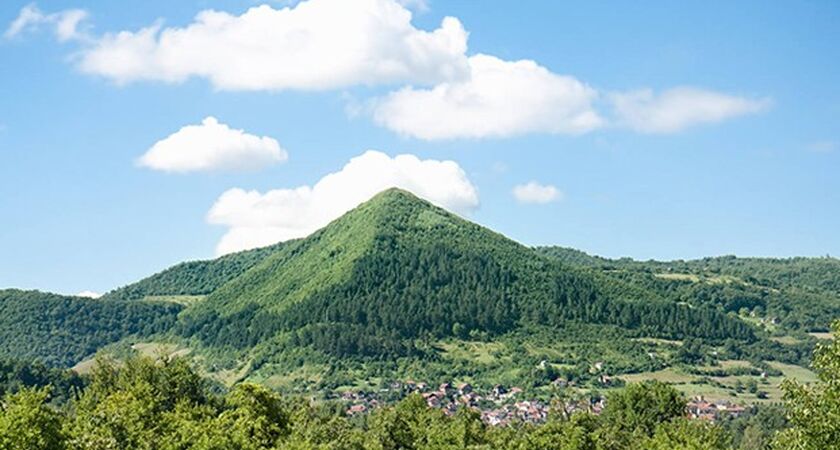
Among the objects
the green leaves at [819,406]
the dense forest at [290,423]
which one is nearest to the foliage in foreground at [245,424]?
the dense forest at [290,423]

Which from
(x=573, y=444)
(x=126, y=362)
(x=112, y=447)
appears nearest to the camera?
(x=112, y=447)

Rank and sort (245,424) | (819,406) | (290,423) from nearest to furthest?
(819,406) → (245,424) → (290,423)

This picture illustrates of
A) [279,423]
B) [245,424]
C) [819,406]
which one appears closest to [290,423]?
[279,423]

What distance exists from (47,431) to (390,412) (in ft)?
239

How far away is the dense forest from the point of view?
44281 millimetres

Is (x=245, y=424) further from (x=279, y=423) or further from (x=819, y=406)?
(x=819, y=406)

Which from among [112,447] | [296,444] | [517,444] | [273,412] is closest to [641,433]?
[517,444]

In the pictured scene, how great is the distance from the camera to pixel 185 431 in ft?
218

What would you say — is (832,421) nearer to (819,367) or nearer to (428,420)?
(819,367)

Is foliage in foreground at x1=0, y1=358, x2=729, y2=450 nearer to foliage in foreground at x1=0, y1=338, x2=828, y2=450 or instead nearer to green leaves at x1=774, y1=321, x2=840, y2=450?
foliage in foreground at x1=0, y1=338, x2=828, y2=450

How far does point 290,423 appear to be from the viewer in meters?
99.0

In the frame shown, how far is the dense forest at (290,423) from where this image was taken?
44.3 meters

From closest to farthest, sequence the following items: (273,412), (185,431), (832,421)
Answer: (832,421), (185,431), (273,412)

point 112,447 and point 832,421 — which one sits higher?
point 832,421
